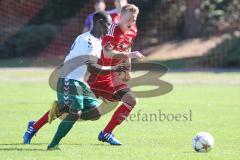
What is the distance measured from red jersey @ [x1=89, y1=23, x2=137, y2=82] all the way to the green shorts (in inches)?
35.1

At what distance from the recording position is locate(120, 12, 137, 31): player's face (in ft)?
31.8

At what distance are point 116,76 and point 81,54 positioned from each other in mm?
1434

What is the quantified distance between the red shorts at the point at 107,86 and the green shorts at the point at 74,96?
87cm

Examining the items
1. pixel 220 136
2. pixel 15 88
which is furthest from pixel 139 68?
pixel 220 136

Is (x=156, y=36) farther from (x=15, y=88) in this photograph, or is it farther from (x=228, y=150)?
(x=228, y=150)

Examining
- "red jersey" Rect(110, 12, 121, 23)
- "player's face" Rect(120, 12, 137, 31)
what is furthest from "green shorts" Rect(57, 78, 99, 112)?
"red jersey" Rect(110, 12, 121, 23)

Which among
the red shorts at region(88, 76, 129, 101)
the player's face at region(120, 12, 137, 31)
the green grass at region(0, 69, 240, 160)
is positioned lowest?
the green grass at region(0, 69, 240, 160)

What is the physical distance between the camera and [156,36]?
105 feet

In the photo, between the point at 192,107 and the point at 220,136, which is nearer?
the point at 220,136

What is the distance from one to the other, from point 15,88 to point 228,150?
11460mm

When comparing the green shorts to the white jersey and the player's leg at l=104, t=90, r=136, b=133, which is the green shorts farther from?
the player's leg at l=104, t=90, r=136, b=133

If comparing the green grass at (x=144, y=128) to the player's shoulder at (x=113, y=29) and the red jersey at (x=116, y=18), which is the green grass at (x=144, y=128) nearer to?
the player's shoulder at (x=113, y=29)

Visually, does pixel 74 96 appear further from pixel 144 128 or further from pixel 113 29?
pixel 144 128

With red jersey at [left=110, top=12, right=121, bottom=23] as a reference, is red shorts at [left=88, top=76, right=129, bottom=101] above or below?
below
